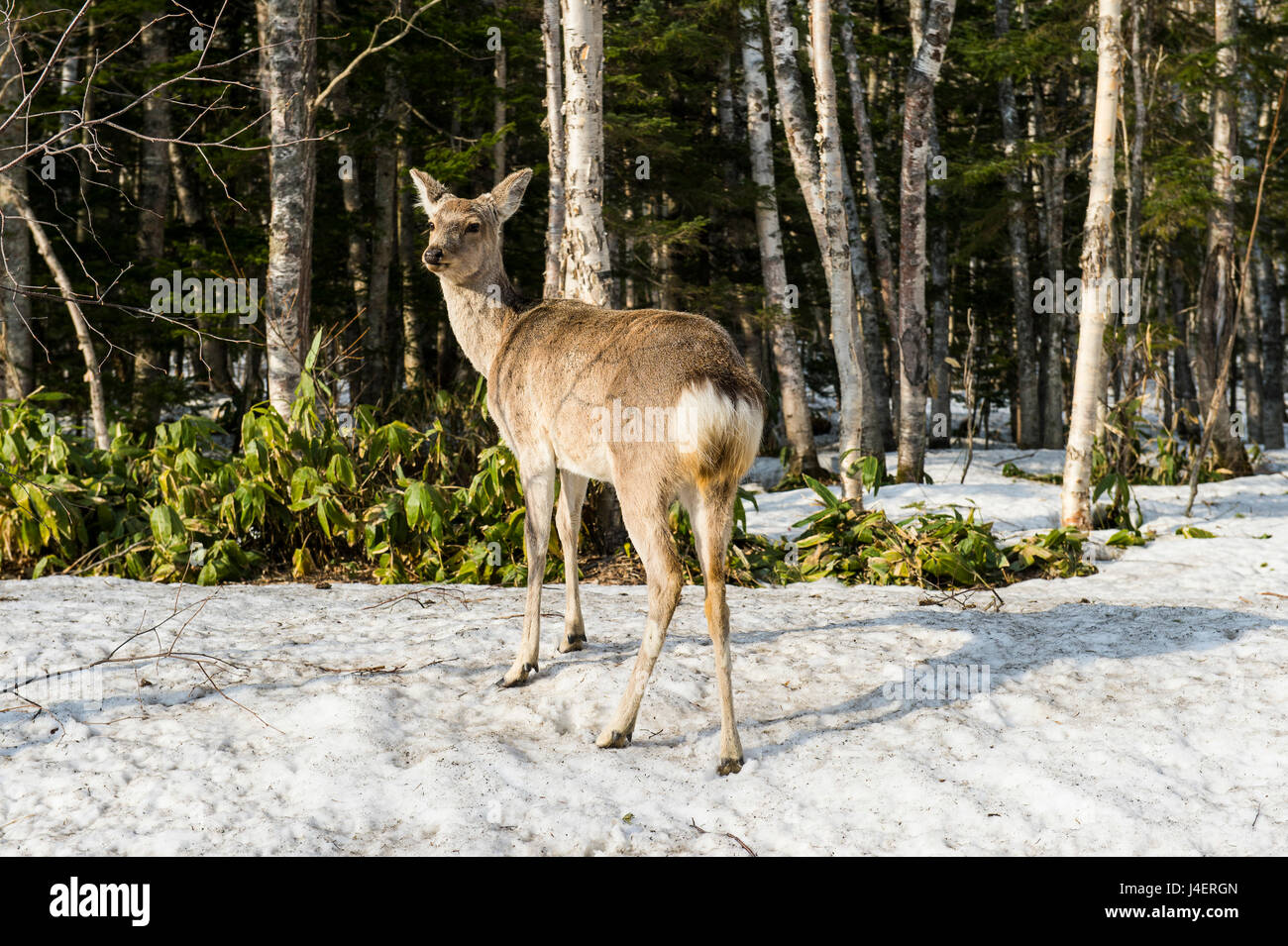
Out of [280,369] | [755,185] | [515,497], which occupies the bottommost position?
[515,497]

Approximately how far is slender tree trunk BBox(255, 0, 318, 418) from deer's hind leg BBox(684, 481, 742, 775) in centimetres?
592

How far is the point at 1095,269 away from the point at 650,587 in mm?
6503

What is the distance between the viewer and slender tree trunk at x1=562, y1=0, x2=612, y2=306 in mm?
7727

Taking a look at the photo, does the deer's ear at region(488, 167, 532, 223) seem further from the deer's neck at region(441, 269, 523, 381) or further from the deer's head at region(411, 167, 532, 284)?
the deer's neck at region(441, 269, 523, 381)

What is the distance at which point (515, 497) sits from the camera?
26.2 feet

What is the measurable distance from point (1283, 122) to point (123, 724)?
943 inches

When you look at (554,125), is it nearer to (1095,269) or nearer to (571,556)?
(1095,269)

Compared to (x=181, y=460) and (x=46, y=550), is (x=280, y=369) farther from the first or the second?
(x=46, y=550)

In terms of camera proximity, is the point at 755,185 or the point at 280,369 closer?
the point at 280,369

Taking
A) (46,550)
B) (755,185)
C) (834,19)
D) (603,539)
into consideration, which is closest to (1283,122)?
(834,19)

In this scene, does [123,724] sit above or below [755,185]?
below

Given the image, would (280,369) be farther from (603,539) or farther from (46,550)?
(603,539)
